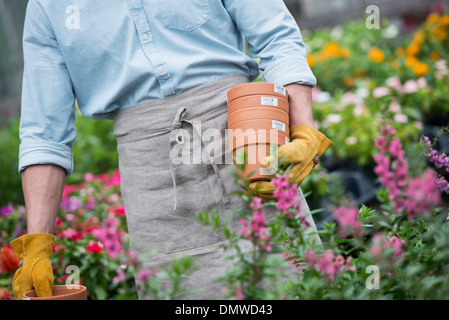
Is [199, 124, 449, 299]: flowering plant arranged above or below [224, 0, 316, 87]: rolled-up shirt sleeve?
below

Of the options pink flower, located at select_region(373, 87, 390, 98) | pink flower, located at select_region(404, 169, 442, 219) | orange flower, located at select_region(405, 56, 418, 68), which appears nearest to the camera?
pink flower, located at select_region(404, 169, 442, 219)

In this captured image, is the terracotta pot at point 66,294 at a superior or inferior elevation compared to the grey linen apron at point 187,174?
inferior

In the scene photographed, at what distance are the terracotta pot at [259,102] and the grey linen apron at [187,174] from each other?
0.18 m

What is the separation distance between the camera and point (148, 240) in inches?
64.7

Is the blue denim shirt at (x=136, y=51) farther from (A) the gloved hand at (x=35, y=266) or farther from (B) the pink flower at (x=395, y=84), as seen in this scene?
(B) the pink flower at (x=395, y=84)

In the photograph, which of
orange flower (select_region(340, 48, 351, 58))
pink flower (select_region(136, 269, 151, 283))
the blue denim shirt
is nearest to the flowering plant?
pink flower (select_region(136, 269, 151, 283))

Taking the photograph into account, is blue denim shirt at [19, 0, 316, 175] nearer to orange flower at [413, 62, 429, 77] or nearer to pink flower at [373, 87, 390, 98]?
pink flower at [373, 87, 390, 98]

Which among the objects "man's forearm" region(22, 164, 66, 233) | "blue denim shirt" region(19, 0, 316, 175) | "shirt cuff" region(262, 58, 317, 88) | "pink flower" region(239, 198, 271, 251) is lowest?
"pink flower" region(239, 198, 271, 251)

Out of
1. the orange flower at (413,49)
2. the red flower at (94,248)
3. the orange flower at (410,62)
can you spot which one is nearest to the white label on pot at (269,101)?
the red flower at (94,248)

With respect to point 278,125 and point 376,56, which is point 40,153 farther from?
point 376,56

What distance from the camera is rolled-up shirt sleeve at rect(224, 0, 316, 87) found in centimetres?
149

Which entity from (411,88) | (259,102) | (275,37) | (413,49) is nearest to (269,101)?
(259,102)

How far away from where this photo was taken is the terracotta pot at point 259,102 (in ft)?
4.51
